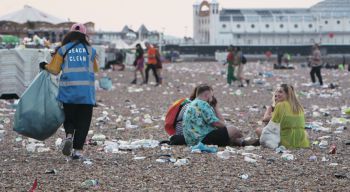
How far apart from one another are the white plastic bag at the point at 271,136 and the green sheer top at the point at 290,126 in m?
0.08

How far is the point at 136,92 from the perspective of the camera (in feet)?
80.3

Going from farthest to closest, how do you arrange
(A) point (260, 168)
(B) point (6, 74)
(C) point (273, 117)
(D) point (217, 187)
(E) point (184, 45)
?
(E) point (184, 45) < (B) point (6, 74) < (C) point (273, 117) < (A) point (260, 168) < (D) point (217, 187)

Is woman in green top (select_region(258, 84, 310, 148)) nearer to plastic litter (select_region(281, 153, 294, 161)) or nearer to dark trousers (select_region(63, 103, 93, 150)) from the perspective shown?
plastic litter (select_region(281, 153, 294, 161))

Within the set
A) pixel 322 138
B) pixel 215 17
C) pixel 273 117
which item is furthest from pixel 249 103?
pixel 215 17

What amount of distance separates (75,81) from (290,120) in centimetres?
294

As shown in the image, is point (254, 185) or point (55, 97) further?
point (55, 97)

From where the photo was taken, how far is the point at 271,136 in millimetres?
10430

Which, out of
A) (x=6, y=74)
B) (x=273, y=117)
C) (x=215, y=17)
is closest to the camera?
(x=273, y=117)

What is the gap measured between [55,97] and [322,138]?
4.36m

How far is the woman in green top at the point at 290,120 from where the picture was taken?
10.5 metres

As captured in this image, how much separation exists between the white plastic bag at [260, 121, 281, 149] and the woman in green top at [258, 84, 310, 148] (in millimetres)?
77

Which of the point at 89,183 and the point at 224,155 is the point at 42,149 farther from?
the point at 89,183

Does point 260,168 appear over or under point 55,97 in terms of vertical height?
under

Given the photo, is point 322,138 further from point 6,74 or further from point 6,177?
point 6,74
